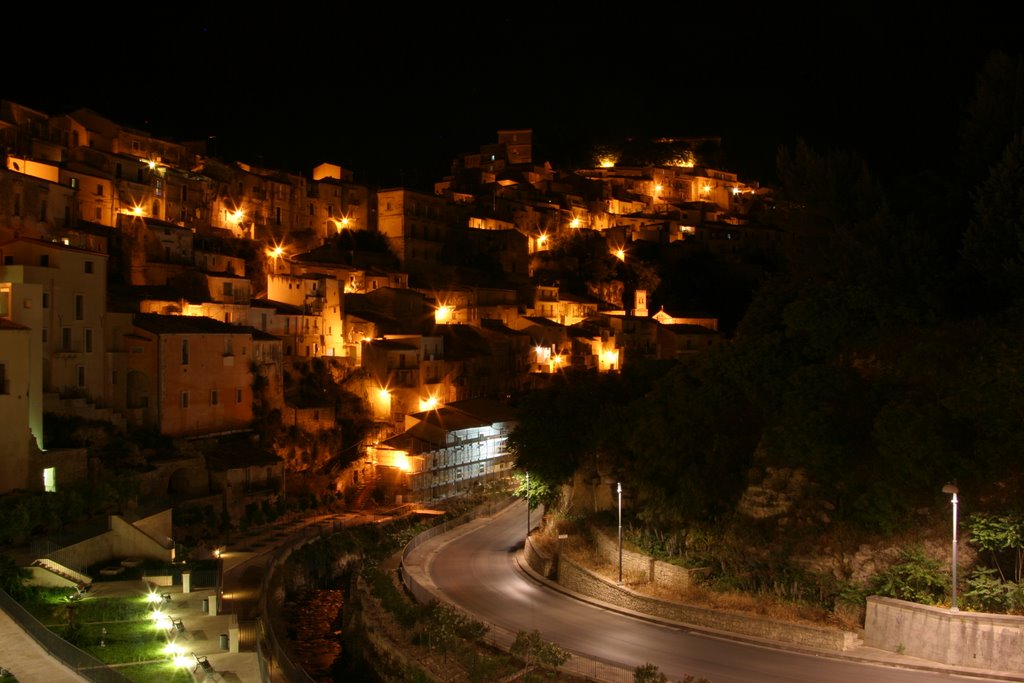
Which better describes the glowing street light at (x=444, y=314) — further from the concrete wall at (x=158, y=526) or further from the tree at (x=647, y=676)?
the tree at (x=647, y=676)

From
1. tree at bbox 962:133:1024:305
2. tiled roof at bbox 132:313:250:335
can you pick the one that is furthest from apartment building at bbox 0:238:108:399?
tree at bbox 962:133:1024:305

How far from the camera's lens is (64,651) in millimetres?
15750

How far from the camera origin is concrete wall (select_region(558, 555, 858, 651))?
19094 millimetres

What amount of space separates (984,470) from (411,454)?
91.4 ft

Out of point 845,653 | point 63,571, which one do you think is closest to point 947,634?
point 845,653

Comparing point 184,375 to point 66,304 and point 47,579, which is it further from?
point 47,579

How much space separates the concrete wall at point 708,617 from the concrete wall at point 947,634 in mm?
742

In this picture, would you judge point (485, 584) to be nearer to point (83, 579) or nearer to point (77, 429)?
point (83, 579)

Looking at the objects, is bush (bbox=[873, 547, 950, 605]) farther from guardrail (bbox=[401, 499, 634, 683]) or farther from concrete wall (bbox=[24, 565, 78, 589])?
concrete wall (bbox=[24, 565, 78, 589])

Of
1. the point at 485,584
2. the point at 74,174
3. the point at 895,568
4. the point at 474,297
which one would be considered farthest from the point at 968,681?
the point at 474,297

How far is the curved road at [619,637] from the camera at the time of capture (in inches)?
696

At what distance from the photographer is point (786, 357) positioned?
26641 millimetres

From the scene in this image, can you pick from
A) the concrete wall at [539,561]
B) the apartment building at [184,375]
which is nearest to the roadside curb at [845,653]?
the concrete wall at [539,561]

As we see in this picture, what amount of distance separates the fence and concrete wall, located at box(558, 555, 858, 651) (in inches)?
508
